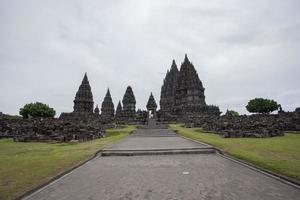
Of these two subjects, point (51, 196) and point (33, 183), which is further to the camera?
point (33, 183)

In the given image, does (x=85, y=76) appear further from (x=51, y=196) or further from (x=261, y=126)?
(x=51, y=196)

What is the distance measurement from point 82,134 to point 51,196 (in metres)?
18.5

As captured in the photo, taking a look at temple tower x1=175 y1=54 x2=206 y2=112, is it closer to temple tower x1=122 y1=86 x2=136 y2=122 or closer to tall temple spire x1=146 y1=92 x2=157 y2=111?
tall temple spire x1=146 y1=92 x2=157 y2=111

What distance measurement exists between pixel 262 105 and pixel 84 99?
2225 inches

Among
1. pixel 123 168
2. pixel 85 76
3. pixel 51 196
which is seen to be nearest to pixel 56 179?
pixel 51 196

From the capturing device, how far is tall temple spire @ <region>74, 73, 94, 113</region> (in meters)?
67.6

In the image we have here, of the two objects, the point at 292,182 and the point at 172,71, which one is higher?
the point at 172,71

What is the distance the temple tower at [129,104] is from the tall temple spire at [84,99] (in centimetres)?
1060

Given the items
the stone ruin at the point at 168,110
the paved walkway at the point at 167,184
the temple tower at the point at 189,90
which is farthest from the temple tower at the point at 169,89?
the paved walkway at the point at 167,184

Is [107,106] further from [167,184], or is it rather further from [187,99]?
[167,184]

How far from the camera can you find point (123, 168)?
9.71 metres

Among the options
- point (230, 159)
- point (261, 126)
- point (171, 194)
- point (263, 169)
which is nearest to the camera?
point (171, 194)

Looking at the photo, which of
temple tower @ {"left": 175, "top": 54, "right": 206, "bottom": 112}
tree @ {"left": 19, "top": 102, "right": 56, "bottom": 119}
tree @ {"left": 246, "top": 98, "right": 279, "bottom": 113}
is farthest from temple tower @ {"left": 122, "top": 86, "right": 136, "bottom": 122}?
tree @ {"left": 246, "top": 98, "right": 279, "bottom": 113}

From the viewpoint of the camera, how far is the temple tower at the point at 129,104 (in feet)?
211
